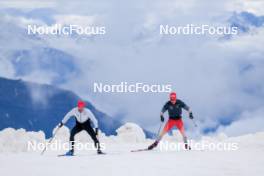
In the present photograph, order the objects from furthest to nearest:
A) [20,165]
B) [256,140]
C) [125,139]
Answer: [125,139]
[256,140]
[20,165]

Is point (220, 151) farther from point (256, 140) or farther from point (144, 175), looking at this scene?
point (256, 140)

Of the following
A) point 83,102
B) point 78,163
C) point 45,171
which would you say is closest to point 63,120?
point 83,102

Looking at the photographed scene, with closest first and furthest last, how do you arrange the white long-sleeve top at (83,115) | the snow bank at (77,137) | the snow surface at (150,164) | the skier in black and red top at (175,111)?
the snow surface at (150,164) < the white long-sleeve top at (83,115) < the skier in black and red top at (175,111) < the snow bank at (77,137)

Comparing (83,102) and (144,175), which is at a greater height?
(83,102)

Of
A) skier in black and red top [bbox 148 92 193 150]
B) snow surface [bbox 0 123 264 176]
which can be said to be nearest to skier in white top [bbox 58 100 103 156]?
snow surface [bbox 0 123 264 176]

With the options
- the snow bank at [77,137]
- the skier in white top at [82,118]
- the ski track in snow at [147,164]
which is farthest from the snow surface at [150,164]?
the snow bank at [77,137]

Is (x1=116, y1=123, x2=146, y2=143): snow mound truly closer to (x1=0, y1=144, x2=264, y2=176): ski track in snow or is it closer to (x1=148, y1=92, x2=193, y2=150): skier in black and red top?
(x1=148, y1=92, x2=193, y2=150): skier in black and red top

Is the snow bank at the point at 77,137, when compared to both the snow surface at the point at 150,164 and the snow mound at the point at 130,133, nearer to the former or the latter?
the snow mound at the point at 130,133

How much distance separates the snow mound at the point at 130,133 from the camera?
32719mm

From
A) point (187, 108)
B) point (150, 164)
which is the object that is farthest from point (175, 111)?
point (150, 164)

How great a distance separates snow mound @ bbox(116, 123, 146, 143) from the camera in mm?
32719

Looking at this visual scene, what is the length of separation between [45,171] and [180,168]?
337cm

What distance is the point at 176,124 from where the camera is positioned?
19.7 metres

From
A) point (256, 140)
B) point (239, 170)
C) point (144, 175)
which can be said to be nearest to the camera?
point (144, 175)
